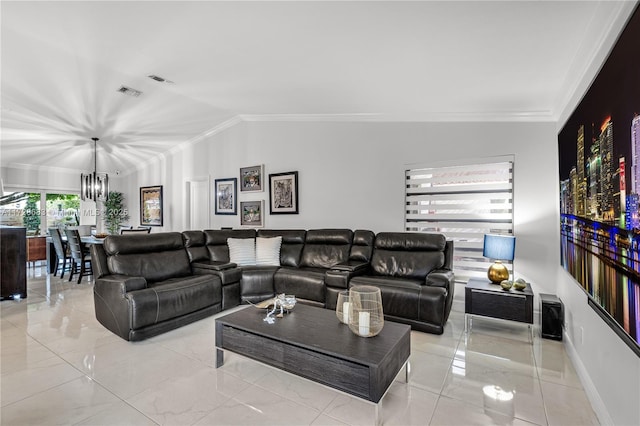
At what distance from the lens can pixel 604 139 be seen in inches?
64.5

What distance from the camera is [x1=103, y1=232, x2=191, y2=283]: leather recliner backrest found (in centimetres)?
348

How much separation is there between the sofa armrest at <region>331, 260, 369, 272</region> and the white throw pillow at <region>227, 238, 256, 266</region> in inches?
53.6

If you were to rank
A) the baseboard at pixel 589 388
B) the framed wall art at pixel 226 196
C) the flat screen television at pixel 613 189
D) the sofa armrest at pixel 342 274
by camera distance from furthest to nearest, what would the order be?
the framed wall art at pixel 226 196 < the sofa armrest at pixel 342 274 < the baseboard at pixel 589 388 < the flat screen television at pixel 613 189

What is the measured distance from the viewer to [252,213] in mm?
5820

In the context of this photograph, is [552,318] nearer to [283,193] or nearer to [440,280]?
[440,280]

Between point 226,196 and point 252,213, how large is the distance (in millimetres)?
775

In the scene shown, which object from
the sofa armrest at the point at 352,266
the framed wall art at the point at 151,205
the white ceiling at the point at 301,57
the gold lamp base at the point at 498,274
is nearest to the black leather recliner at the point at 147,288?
the sofa armrest at the point at 352,266

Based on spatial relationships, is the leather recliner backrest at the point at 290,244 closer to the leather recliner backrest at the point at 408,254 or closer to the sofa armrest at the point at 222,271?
the sofa armrest at the point at 222,271

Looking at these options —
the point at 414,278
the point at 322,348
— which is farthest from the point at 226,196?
the point at 322,348

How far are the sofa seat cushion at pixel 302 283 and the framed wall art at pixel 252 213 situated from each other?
1783 millimetres

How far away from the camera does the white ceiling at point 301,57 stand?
220 centimetres

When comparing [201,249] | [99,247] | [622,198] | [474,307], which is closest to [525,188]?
[474,307]

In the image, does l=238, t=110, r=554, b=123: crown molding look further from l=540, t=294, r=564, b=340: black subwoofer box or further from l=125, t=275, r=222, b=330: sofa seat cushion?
l=125, t=275, r=222, b=330: sofa seat cushion

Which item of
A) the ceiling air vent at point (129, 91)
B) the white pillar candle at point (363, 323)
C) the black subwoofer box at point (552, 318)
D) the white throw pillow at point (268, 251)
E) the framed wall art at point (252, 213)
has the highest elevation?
the ceiling air vent at point (129, 91)
